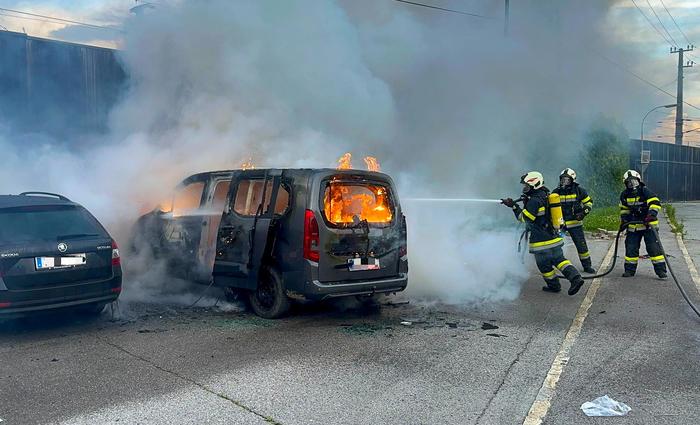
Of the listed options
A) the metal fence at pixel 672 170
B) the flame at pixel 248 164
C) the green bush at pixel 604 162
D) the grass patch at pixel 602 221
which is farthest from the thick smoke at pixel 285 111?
the metal fence at pixel 672 170

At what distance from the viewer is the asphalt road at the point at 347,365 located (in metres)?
3.82

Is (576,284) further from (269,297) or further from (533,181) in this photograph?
(269,297)

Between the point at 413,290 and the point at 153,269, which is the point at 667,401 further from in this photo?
the point at 153,269

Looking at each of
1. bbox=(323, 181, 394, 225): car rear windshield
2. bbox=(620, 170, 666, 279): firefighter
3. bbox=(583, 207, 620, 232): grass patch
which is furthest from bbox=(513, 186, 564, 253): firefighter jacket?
bbox=(583, 207, 620, 232): grass patch

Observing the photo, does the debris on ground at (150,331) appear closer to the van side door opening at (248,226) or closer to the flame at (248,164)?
the van side door opening at (248,226)

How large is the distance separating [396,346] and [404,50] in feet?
27.4

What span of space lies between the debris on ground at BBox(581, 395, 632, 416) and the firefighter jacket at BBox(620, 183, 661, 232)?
5483mm

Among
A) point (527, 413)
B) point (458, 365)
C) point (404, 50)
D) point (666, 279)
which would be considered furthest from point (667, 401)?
point (404, 50)

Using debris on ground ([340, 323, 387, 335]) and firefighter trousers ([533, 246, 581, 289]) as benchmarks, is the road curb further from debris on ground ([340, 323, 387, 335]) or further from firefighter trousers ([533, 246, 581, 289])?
debris on ground ([340, 323, 387, 335])

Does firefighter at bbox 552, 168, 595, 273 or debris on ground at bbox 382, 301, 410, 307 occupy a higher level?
firefighter at bbox 552, 168, 595, 273

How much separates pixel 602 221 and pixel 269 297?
43.7ft

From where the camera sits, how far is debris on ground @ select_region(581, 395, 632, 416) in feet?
12.4

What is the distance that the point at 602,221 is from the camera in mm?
16891

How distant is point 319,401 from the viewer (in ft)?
13.1
